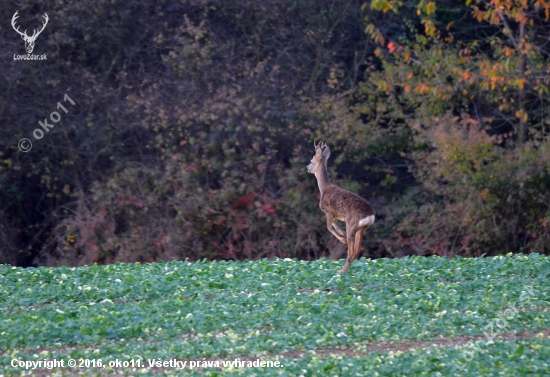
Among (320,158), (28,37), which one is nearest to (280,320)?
(320,158)

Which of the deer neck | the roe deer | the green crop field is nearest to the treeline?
the deer neck

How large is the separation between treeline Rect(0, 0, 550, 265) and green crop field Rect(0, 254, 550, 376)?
6.98 m

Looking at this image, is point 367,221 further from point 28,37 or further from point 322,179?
point 28,37

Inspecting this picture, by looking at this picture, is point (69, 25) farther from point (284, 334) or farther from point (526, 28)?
point (284, 334)

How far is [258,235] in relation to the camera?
1823cm

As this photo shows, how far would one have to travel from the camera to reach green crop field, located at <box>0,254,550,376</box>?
6359mm

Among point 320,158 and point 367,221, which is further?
point 320,158

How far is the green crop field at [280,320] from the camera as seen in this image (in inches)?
250

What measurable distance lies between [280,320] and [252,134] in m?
11.3

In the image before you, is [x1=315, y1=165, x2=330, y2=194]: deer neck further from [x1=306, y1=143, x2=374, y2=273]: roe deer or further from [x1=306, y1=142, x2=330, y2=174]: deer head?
[x1=306, y1=143, x2=374, y2=273]: roe deer

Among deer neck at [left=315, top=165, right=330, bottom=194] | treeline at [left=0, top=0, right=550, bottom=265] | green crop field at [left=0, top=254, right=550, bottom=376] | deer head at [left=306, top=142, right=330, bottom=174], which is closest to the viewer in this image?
green crop field at [left=0, top=254, right=550, bottom=376]

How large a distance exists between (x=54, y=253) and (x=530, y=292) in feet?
41.1

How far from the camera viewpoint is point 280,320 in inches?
304

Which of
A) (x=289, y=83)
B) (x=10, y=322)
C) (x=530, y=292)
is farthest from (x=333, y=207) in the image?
(x=289, y=83)
